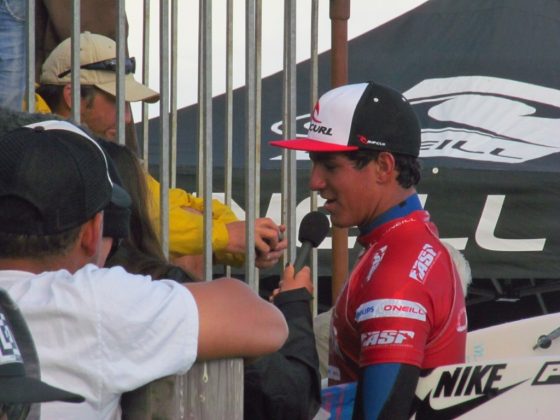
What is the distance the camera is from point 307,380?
2.45 m

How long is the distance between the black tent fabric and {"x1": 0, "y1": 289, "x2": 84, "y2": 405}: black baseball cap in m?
4.27

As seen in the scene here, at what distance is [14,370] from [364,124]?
67.6 inches

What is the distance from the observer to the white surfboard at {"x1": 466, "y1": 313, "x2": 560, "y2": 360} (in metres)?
4.05

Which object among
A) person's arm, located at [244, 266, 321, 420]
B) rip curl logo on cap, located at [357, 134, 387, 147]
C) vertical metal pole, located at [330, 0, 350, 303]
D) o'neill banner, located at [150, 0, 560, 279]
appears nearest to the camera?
person's arm, located at [244, 266, 321, 420]

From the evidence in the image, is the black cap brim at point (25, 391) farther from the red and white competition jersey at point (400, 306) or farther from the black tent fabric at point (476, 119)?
the black tent fabric at point (476, 119)

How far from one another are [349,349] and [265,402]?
474mm

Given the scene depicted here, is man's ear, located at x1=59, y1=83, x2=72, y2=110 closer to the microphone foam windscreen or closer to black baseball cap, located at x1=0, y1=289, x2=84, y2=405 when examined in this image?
the microphone foam windscreen

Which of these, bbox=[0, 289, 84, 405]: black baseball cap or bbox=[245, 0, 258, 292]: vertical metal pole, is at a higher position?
bbox=[0, 289, 84, 405]: black baseball cap

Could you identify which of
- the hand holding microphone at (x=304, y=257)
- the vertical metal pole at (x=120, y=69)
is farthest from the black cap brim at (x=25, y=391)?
the vertical metal pole at (x=120, y=69)

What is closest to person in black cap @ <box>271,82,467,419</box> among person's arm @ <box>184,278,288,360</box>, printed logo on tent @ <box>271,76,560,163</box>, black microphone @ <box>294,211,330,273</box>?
black microphone @ <box>294,211,330,273</box>

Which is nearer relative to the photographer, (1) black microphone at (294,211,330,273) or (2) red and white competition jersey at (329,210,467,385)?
(2) red and white competition jersey at (329,210,467,385)

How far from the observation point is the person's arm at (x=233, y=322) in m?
1.91

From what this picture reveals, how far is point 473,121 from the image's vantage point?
6641 mm

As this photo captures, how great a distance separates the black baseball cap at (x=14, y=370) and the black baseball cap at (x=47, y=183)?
1.28 ft
